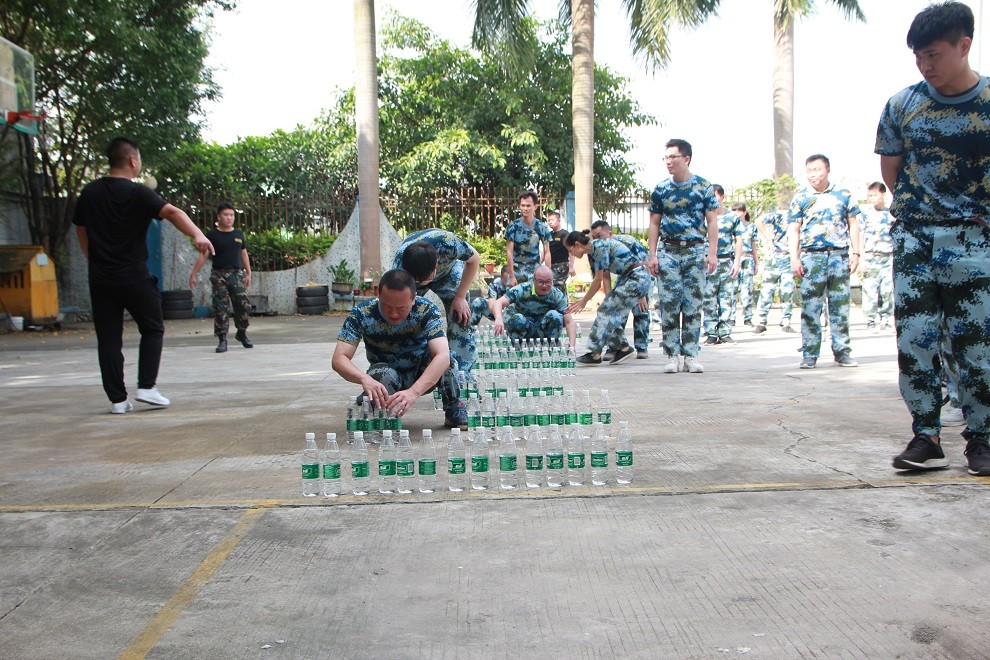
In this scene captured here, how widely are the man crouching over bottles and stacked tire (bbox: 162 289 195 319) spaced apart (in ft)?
50.3

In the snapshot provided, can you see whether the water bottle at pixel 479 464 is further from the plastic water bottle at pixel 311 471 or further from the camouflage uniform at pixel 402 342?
the camouflage uniform at pixel 402 342

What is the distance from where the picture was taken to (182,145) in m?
22.7

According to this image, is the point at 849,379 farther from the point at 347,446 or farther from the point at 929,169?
the point at 347,446

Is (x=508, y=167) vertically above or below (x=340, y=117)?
below

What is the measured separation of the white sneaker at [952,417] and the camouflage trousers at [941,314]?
57.7 inches

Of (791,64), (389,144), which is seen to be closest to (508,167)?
(389,144)

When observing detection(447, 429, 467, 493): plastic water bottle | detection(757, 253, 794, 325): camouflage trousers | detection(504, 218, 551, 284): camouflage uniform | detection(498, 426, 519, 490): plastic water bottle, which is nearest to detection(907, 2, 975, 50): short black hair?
detection(498, 426, 519, 490): plastic water bottle

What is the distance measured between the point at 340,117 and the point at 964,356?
24897mm

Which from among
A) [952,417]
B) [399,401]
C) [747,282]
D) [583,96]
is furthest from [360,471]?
[583,96]

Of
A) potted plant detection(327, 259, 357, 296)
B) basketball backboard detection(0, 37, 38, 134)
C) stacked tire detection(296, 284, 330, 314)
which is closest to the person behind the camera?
basketball backboard detection(0, 37, 38, 134)

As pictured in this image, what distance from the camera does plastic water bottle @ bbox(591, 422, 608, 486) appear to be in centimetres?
481

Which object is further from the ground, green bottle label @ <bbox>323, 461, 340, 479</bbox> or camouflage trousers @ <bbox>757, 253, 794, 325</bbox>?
camouflage trousers @ <bbox>757, 253, 794, 325</bbox>

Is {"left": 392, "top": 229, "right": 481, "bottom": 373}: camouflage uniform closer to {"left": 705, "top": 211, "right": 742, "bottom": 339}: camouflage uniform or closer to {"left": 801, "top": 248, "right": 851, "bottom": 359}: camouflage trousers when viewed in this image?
{"left": 801, "top": 248, "right": 851, "bottom": 359}: camouflage trousers

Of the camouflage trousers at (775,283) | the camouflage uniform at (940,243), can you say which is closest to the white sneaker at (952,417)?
the camouflage uniform at (940,243)
